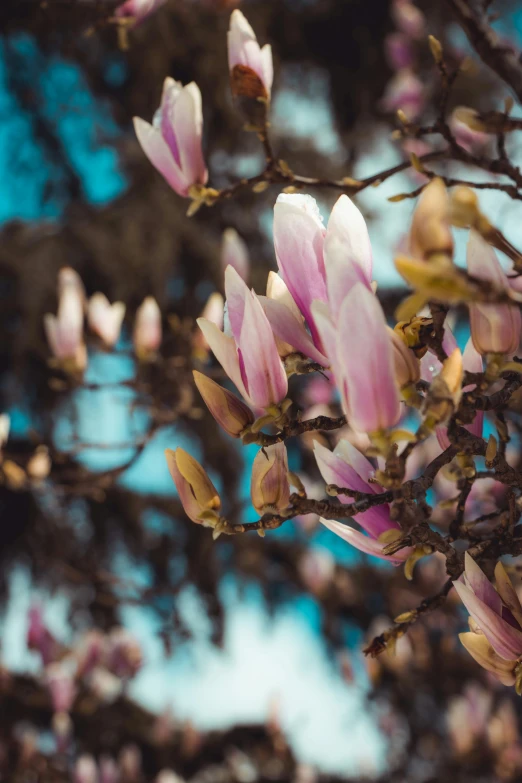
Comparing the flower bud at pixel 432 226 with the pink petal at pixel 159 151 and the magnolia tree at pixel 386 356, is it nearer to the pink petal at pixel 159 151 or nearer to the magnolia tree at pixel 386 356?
the magnolia tree at pixel 386 356

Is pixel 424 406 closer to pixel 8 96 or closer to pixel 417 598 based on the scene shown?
pixel 417 598

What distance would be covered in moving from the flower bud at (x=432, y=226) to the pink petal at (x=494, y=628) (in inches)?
10.4

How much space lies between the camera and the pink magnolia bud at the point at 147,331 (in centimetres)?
147

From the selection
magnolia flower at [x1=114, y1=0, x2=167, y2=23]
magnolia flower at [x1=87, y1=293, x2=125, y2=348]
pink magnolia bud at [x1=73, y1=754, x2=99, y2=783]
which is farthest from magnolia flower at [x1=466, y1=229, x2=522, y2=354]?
pink magnolia bud at [x1=73, y1=754, x2=99, y2=783]

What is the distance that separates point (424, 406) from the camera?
1.51ft

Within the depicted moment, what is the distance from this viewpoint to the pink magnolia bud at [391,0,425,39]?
3.12 metres

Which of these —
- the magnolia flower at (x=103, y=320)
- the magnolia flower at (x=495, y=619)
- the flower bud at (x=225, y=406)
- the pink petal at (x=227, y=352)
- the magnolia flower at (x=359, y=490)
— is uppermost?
the pink petal at (x=227, y=352)

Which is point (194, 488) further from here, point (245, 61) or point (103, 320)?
point (103, 320)

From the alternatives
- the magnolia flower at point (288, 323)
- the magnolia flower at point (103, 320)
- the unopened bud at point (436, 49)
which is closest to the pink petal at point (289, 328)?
the magnolia flower at point (288, 323)

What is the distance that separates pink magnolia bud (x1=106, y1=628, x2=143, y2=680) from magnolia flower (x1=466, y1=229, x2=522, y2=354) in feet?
7.43

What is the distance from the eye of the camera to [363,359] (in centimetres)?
43

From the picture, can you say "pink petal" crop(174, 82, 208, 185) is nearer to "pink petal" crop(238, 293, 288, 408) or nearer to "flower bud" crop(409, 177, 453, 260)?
"pink petal" crop(238, 293, 288, 408)

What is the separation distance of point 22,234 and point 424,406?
2313 millimetres

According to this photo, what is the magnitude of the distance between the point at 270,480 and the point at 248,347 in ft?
0.38
